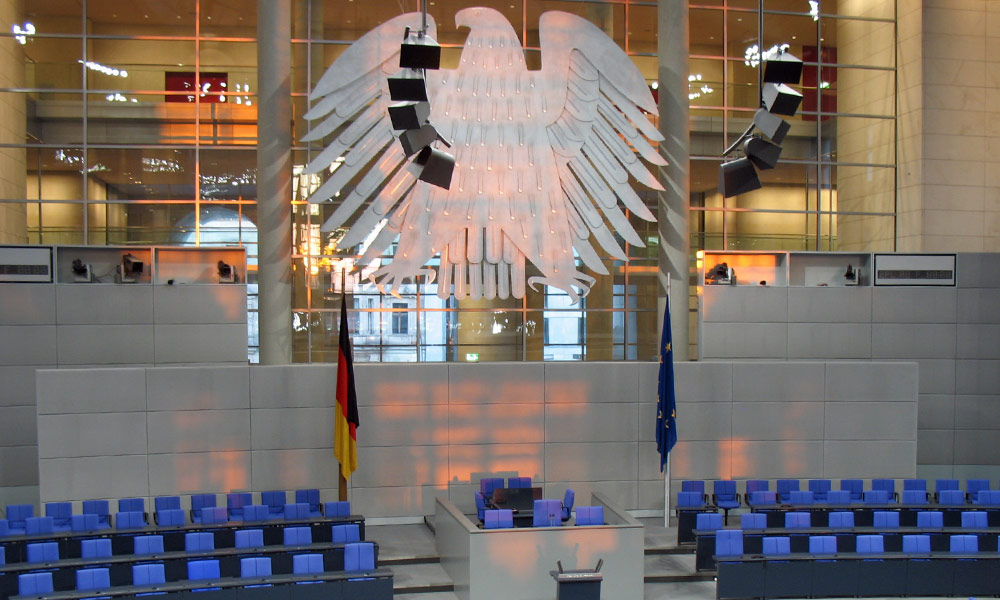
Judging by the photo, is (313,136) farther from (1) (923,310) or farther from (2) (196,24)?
(1) (923,310)

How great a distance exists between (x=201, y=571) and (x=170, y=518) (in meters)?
2.64

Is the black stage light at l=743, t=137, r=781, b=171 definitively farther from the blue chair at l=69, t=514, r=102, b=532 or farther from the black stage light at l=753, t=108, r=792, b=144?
the blue chair at l=69, t=514, r=102, b=532

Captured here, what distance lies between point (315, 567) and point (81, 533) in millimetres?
3670

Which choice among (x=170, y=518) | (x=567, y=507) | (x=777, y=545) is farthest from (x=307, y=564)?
(x=777, y=545)

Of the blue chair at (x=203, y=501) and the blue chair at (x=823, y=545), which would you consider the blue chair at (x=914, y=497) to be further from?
the blue chair at (x=203, y=501)

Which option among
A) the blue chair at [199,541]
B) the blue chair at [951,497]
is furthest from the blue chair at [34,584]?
the blue chair at [951,497]

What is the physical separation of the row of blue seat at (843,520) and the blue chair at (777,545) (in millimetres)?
890

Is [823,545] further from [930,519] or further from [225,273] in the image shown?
[225,273]

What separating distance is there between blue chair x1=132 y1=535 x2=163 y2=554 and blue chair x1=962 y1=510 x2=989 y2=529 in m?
11.7

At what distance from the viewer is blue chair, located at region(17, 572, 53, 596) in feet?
37.5

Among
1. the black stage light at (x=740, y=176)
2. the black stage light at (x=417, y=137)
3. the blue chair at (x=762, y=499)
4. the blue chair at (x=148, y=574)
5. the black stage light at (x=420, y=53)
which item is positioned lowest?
the blue chair at (x=762, y=499)

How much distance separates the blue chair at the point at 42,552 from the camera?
12.7 metres

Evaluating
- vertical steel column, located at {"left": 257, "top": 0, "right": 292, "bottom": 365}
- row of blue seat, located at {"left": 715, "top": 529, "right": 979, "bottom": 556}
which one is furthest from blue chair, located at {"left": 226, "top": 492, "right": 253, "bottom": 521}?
row of blue seat, located at {"left": 715, "top": 529, "right": 979, "bottom": 556}

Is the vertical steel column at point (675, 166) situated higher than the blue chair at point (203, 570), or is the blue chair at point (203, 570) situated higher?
the vertical steel column at point (675, 166)
